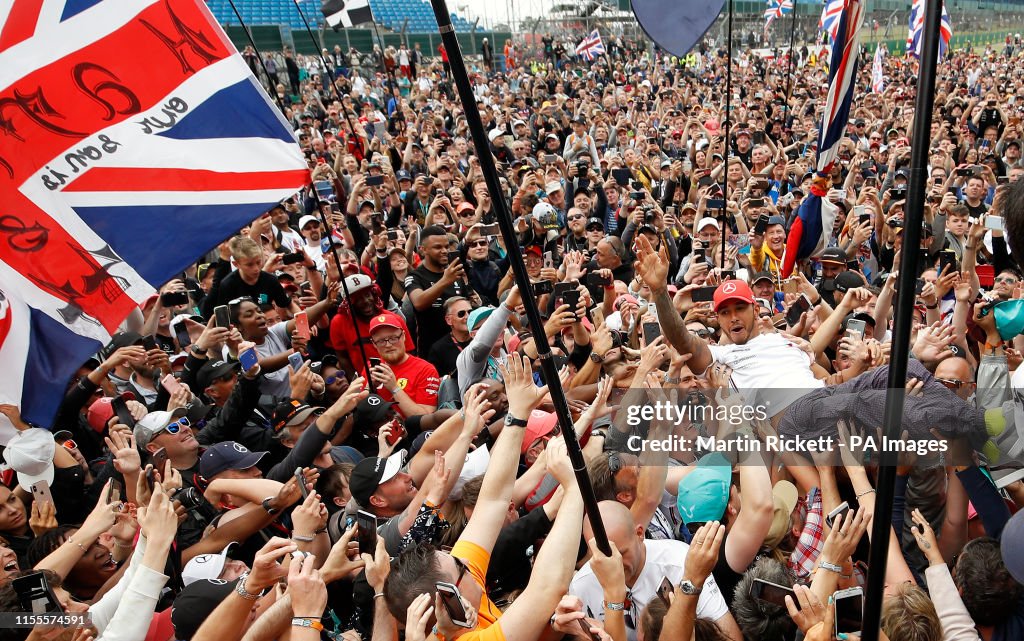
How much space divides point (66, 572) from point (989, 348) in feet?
15.6

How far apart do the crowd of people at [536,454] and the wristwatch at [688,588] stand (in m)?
0.03

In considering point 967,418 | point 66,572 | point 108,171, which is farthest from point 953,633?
point 108,171

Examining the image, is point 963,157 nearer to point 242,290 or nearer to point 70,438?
point 242,290

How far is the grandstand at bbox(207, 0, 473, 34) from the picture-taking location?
1220 inches

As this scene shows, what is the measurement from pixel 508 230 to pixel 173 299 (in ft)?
16.6

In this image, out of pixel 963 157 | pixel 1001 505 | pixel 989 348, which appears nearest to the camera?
pixel 1001 505

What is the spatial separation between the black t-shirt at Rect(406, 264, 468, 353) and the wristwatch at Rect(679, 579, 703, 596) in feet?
13.0

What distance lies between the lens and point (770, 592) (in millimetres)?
2553

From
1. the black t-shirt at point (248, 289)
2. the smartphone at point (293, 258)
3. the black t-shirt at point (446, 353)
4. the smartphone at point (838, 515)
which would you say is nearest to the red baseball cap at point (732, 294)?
the smartphone at point (838, 515)

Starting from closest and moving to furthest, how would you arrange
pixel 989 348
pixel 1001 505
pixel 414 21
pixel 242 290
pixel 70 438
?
pixel 1001 505 → pixel 989 348 → pixel 70 438 → pixel 242 290 → pixel 414 21

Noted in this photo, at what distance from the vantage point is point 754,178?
9.34 m

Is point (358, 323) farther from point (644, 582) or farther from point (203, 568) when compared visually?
point (644, 582)

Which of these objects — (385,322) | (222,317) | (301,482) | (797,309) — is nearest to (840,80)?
(797,309)

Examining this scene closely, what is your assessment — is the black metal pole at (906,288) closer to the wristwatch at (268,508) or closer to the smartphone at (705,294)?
the wristwatch at (268,508)
